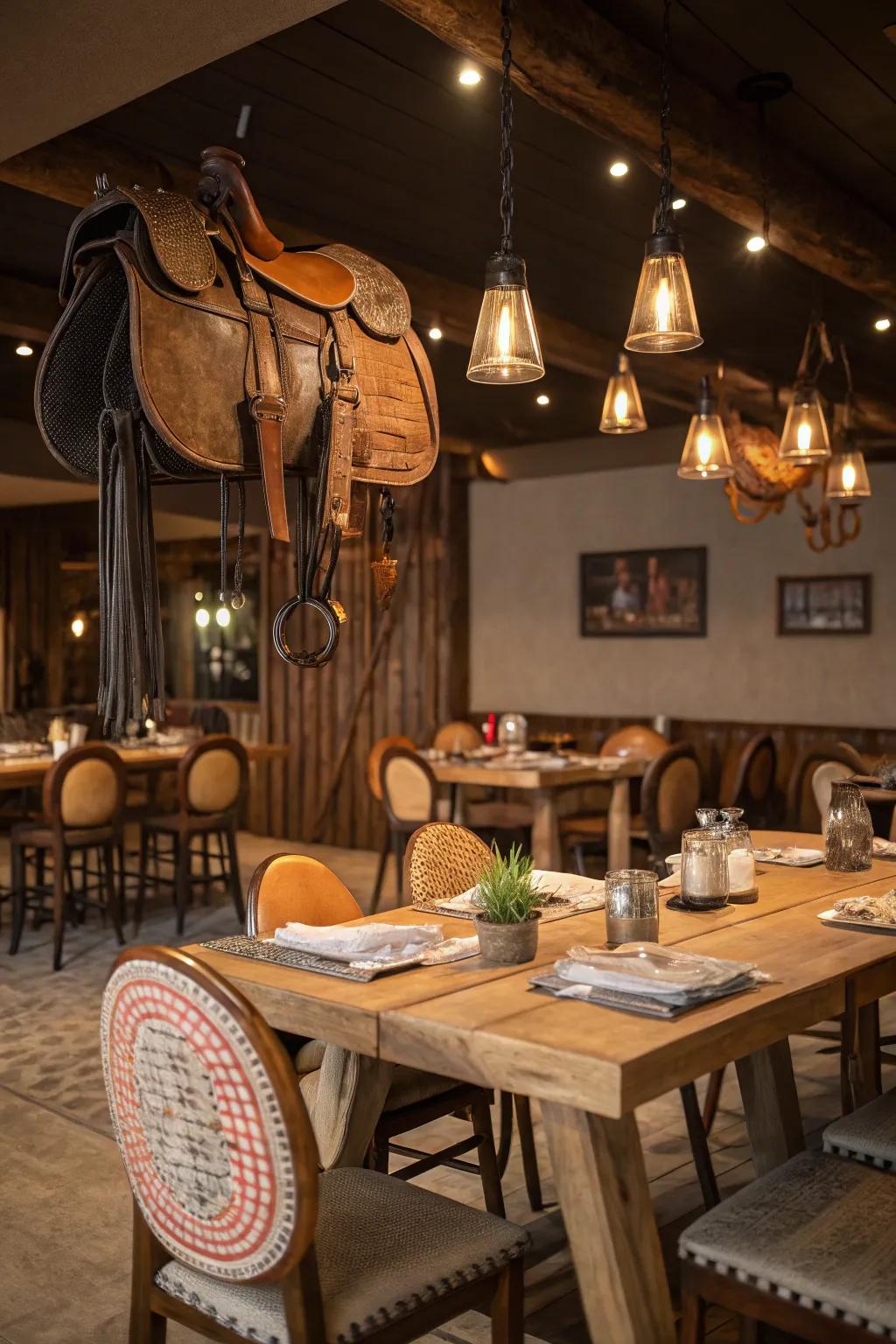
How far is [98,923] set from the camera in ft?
22.4

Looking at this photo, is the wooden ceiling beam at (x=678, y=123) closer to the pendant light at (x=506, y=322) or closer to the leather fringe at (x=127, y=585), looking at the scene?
the pendant light at (x=506, y=322)

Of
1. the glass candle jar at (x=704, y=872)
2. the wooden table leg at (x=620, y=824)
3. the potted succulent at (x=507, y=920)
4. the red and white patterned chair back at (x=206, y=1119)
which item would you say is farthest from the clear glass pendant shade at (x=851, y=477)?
the red and white patterned chair back at (x=206, y=1119)

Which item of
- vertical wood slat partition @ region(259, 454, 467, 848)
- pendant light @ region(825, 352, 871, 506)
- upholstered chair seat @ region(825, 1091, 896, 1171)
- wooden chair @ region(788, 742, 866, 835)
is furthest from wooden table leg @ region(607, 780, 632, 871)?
upholstered chair seat @ region(825, 1091, 896, 1171)

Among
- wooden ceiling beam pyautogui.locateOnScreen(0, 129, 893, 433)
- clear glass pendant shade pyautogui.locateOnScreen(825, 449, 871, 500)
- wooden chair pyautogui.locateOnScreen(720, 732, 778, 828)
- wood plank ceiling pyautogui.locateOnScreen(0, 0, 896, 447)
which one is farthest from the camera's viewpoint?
wooden chair pyautogui.locateOnScreen(720, 732, 778, 828)

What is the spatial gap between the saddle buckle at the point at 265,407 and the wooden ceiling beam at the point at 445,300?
16.7 inches

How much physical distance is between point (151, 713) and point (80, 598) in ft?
31.7

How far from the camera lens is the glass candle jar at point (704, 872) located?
2.73 m

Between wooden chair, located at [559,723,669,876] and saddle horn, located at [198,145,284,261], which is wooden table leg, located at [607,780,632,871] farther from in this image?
saddle horn, located at [198,145,284,261]

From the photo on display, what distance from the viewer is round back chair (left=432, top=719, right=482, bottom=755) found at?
8070 millimetres

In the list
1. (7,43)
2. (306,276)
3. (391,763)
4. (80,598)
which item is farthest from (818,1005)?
(80,598)

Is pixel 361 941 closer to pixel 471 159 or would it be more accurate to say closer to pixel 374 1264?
pixel 374 1264

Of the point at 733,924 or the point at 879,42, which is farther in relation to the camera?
the point at 879,42

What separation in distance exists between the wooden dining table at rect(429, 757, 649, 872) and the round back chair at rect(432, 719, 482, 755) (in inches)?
41.0

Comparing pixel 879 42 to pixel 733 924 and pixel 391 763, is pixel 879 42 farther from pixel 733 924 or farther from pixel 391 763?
pixel 391 763
